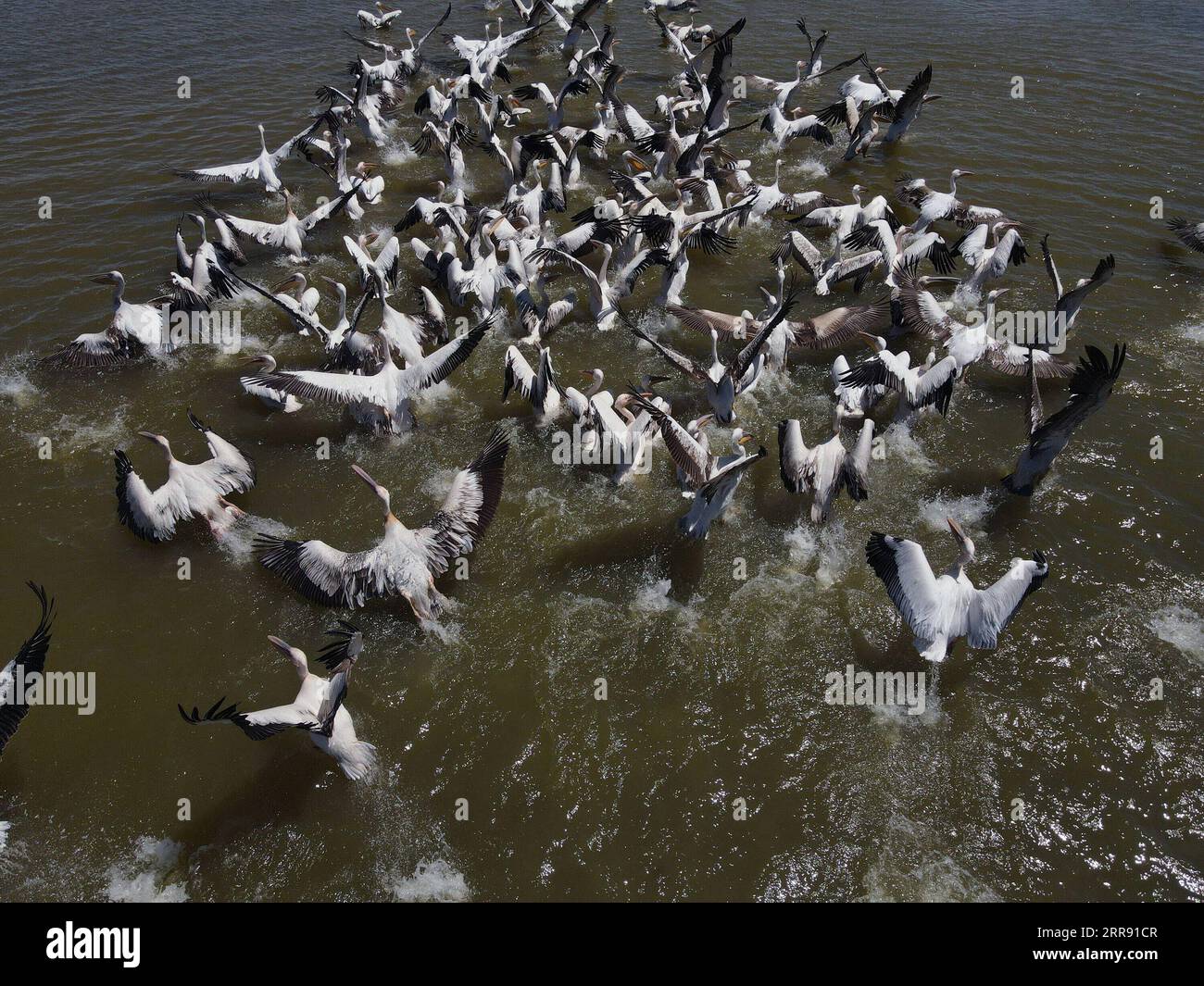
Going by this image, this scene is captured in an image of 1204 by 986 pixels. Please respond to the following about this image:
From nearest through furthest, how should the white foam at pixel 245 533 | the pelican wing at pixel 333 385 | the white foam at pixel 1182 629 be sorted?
1. the white foam at pixel 1182 629
2. the white foam at pixel 245 533
3. the pelican wing at pixel 333 385

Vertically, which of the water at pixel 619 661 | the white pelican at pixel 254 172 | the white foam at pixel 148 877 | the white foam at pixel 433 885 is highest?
the white pelican at pixel 254 172

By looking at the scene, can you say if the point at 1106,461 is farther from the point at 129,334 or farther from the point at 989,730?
the point at 129,334

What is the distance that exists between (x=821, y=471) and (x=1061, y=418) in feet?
8.43

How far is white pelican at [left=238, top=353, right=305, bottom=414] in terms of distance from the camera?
404 inches

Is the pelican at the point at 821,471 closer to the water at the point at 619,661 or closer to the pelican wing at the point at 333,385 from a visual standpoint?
the water at the point at 619,661

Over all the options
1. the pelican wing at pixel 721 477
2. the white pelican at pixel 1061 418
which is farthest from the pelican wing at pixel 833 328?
the pelican wing at pixel 721 477

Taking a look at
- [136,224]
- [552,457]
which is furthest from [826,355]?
[136,224]

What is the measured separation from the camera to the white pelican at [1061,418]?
26.4ft

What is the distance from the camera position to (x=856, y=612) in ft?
26.3

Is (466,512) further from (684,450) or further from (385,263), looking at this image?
A: (385,263)

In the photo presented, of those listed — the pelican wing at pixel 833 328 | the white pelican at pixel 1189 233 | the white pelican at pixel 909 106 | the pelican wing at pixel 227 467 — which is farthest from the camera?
the white pelican at pixel 909 106

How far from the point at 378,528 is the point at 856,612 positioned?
5.44 metres

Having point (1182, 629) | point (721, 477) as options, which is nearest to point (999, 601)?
point (1182, 629)

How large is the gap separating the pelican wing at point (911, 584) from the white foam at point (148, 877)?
662 centimetres
